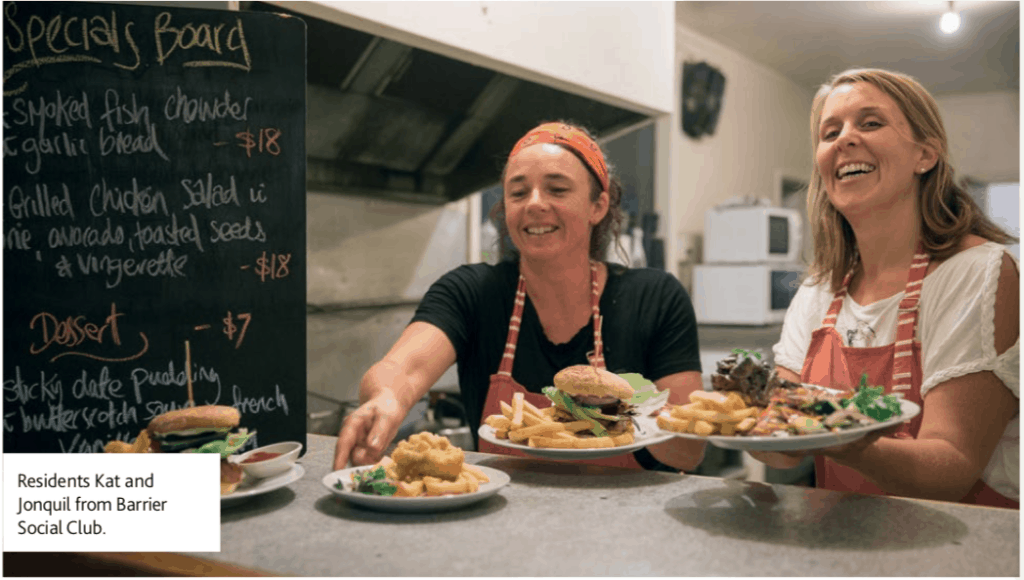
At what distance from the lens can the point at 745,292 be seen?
183 inches

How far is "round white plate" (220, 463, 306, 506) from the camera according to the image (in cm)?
102

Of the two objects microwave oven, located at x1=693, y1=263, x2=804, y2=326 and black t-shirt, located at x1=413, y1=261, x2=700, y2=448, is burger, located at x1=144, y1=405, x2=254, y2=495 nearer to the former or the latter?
black t-shirt, located at x1=413, y1=261, x2=700, y2=448

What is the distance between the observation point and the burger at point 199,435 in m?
1.03

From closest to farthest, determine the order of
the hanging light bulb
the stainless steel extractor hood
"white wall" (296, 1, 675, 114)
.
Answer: "white wall" (296, 1, 675, 114) → the stainless steel extractor hood → the hanging light bulb

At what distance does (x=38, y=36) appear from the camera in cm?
134

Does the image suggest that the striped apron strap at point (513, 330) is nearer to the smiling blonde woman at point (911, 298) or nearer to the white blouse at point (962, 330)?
the smiling blonde woman at point (911, 298)

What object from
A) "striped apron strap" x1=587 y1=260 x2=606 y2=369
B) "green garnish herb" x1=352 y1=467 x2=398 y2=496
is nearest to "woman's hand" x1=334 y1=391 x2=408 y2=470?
"green garnish herb" x1=352 y1=467 x2=398 y2=496

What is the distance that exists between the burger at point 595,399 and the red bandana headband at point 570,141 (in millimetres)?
620

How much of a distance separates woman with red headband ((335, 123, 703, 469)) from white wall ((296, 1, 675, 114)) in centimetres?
47

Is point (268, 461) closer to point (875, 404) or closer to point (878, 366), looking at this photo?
point (875, 404)

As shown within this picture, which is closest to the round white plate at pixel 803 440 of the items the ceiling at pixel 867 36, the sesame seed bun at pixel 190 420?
the sesame seed bun at pixel 190 420

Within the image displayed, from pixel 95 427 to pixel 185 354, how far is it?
18 centimetres

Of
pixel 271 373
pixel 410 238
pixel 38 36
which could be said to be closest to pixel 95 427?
pixel 271 373

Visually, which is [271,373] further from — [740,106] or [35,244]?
[740,106]
